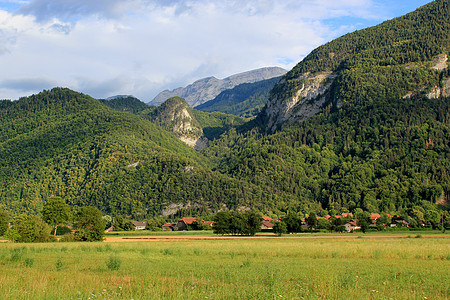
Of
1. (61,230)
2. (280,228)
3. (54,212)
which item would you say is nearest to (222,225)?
(280,228)

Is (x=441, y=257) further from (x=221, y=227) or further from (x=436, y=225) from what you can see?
(x=436, y=225)

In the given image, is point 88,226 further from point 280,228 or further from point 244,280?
point 244,280

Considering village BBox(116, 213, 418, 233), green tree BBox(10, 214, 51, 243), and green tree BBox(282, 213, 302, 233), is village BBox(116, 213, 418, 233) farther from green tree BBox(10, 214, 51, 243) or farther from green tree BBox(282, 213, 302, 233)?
green tree BBox(10, 214, 51, 243)

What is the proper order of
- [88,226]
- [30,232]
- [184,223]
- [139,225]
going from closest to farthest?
[30,232]
[88,226]
[184,223]
[139,225]

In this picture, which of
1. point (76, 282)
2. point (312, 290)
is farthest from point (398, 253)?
point (76, 282)

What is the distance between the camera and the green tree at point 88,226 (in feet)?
241

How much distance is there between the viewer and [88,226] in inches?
2918

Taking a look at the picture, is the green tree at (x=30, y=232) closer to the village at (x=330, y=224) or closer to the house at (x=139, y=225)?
the village at (x=330, y=224)

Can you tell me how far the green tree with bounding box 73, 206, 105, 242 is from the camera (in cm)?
7331

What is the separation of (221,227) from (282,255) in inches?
2744

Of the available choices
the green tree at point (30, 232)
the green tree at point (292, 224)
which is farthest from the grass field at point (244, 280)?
the green tree at point (292, 224)

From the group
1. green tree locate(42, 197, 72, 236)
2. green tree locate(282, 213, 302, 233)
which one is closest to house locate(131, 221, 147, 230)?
green tree locate(42, 197, 72, 236)

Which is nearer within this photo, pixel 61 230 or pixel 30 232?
pixel 30 232

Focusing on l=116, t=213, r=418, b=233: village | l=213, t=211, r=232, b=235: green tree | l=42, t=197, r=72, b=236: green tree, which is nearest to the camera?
l=42, t=197, r=72, b=236: green tree
